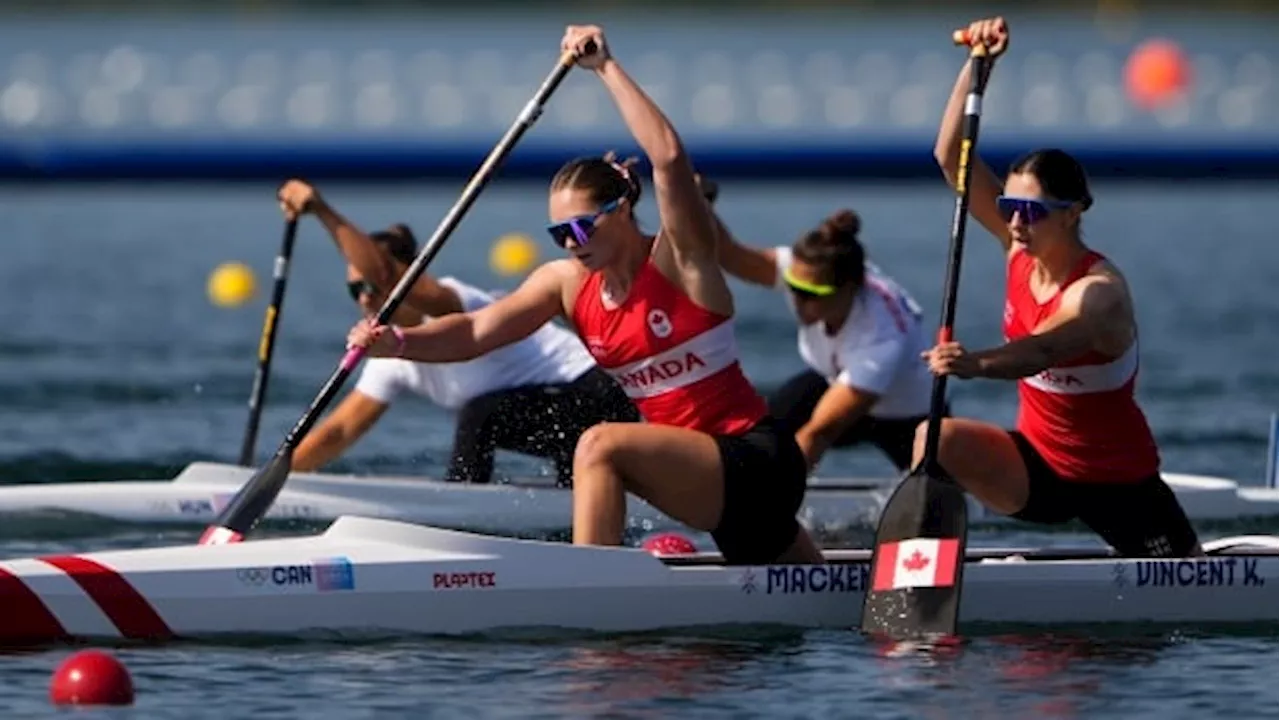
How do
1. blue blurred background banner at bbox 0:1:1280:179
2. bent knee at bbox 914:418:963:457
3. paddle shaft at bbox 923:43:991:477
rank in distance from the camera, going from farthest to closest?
blue blurred background banner at bbox 0:1:1280:179
bent knee at bbox 914:418:963:457
paddle shaft at bbox 923:43:991:477

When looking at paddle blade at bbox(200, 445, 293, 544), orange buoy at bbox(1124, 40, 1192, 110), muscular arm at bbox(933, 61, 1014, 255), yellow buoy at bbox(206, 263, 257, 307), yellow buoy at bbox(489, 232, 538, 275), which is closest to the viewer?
muscular arm at bbox(933, 61, 1014, 255)

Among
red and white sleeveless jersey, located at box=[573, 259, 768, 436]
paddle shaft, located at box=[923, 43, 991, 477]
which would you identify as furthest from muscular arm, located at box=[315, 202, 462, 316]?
paddle shaft, located at box=[923, 43, 991, 477]

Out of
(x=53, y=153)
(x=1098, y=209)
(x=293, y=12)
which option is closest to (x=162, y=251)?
(x=53, y=153)

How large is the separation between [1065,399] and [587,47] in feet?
6.19

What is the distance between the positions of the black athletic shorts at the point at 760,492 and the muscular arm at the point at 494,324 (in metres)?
0.70

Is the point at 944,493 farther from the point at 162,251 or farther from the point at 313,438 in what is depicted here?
the point at 162,251

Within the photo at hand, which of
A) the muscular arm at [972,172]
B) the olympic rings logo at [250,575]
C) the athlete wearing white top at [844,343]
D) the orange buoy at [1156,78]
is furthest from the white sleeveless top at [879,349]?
the orange buoy at [1156,78]

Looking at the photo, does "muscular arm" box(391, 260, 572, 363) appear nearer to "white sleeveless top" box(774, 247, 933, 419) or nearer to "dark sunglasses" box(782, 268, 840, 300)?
"dark sunglasses" box(782, 268, 840, 300)

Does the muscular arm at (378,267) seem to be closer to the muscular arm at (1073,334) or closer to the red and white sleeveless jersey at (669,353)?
the red and white sleeveless jersey at (669,353)

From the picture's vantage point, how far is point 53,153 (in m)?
36.6

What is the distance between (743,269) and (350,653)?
435 centimetres

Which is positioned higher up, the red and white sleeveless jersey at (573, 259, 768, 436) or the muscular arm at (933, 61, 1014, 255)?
the muscular arm at (933, 61, 1014, 255)

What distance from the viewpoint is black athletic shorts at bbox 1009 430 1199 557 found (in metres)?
9.93

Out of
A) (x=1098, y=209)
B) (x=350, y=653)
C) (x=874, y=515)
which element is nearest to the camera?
(x=350, y=653)
